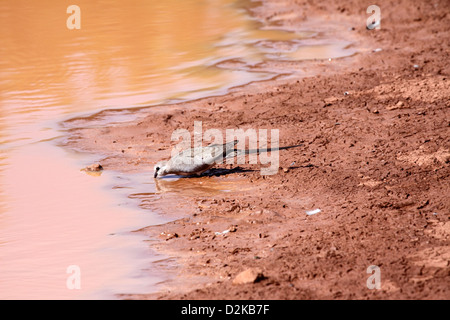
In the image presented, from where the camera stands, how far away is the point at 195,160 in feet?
22.4

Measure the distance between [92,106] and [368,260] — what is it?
20.2 feet

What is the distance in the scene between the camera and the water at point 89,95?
542 centimetres

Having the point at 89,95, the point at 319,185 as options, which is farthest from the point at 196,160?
the point at 89,95

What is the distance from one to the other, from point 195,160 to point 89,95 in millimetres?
4114

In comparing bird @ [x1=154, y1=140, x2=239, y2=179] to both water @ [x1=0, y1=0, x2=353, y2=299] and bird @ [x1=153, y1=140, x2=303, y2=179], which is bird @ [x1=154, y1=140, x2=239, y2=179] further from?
water @ [x1=0, y1=0, x2=353, y2=299]

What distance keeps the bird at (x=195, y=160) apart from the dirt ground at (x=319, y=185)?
0.16 metres

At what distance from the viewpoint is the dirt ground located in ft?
15.3

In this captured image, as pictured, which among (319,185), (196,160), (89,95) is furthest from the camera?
(89,95)

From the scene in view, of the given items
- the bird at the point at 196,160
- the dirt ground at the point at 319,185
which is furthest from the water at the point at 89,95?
the dirt ground at the point at 319,185

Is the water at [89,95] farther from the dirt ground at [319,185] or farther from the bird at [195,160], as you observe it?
the dirt ground at [319,185]

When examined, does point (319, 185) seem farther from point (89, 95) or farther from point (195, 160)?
point (89, 95)

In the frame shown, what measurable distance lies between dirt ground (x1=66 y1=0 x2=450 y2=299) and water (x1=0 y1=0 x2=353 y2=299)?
364 mm
